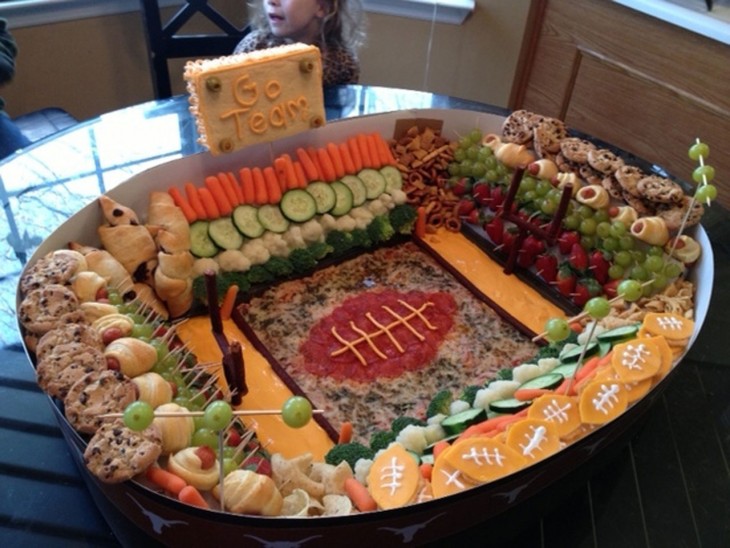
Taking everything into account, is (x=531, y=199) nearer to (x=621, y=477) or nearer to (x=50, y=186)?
(x=621, y=477)

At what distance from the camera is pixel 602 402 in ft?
4.49

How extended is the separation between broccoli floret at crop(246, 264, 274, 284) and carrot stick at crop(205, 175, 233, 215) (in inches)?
7.0

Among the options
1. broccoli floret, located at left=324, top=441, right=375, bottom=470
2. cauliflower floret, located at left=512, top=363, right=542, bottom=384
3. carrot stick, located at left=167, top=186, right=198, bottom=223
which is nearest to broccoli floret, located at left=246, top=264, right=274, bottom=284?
carrot stick, located at left=167, top=186, right=198, bottom=223

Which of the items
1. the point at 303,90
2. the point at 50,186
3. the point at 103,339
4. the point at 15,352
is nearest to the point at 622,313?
the point at 303,90

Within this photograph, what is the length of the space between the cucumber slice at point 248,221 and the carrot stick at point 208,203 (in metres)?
0.06

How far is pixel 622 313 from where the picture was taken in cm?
181

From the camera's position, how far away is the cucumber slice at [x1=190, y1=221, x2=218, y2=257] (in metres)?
1.91

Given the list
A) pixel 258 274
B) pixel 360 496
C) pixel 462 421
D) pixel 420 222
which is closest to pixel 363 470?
pixel 360 496

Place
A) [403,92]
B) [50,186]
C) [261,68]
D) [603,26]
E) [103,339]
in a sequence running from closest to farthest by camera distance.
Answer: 1. [103,339]
2. [261,68]
3. [50,186]
4. [403,92]
5. [603,26]

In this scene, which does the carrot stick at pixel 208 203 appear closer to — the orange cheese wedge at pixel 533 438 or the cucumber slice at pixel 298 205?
the cucumber slice at pixel 298 205

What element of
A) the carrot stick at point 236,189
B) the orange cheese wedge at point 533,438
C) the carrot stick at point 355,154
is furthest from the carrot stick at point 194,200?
the orange cheese wedge at point 533,438

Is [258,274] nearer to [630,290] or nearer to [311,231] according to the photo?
[311,231]

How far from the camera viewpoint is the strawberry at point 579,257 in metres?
2.07

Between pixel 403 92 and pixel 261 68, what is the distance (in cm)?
→ 99
